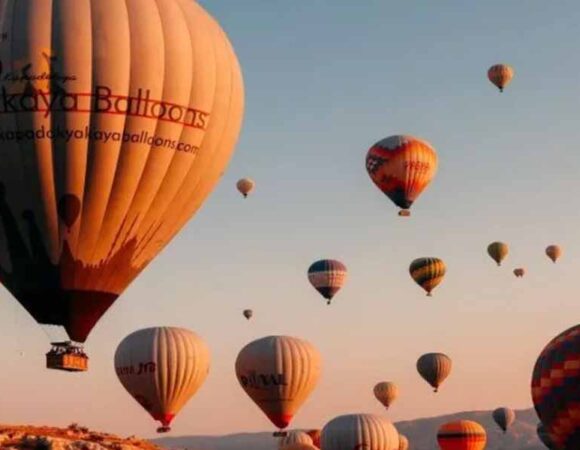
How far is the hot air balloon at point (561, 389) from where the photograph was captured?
43.7 meters

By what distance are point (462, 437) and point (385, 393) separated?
13004mm

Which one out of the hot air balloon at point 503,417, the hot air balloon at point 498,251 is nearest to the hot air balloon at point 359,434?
the hot air balloon at point 498,251

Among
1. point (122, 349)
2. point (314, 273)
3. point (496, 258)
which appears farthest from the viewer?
point (496, 258)

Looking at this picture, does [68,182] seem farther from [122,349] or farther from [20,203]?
[122,349]

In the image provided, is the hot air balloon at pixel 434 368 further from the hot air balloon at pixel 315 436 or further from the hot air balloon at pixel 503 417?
the hot air balloon at pixel 503 417

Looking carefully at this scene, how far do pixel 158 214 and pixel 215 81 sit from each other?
486 centimetres

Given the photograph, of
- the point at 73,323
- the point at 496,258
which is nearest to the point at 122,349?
the point at 73,323

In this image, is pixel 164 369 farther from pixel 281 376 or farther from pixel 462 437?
pixel 462 437

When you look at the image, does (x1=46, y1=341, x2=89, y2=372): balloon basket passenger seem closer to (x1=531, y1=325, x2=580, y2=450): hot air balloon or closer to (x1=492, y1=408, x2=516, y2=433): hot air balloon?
(x1=531, y1=325, x2=580, y2=450): hot air balloon

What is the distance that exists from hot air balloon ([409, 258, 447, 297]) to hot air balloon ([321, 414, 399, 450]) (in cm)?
1074

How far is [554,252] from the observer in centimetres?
9125

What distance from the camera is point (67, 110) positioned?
119ft

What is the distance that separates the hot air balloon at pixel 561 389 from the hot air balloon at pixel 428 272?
31.4m

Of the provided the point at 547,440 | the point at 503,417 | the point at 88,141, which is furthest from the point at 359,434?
the point at 503,417
